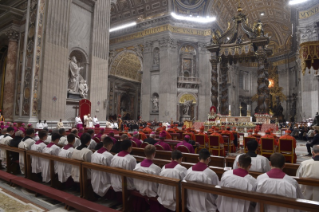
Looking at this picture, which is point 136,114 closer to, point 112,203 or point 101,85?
point 101,85

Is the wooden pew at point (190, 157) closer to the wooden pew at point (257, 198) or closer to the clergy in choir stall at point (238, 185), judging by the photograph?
the clergy in choir stall at point (238, 185)

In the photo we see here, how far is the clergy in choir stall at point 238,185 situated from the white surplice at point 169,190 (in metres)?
0.52

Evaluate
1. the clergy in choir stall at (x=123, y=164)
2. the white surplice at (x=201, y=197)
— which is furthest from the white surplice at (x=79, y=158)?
the white surplice at (x=201, y=197)

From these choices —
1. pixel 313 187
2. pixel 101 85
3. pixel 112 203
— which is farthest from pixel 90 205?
pixel 101 85

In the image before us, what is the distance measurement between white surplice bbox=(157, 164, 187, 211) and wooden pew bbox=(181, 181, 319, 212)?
18 centimetres

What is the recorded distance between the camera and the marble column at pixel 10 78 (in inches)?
506

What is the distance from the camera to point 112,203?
339 centimetres

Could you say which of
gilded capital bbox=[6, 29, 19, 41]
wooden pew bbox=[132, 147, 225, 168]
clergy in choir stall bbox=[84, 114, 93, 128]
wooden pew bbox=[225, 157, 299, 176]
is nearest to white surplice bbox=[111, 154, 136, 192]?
wooden pew bbox=[132, 147, 225, 168]

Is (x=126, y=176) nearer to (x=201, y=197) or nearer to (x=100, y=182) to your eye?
(x=100, y=182)

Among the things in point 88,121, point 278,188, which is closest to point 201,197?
point 278,188

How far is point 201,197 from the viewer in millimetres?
2502

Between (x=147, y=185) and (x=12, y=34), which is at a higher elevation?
(x=12, y=34)

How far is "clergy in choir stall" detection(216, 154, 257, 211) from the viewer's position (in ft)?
7.48

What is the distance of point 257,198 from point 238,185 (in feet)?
1.04
